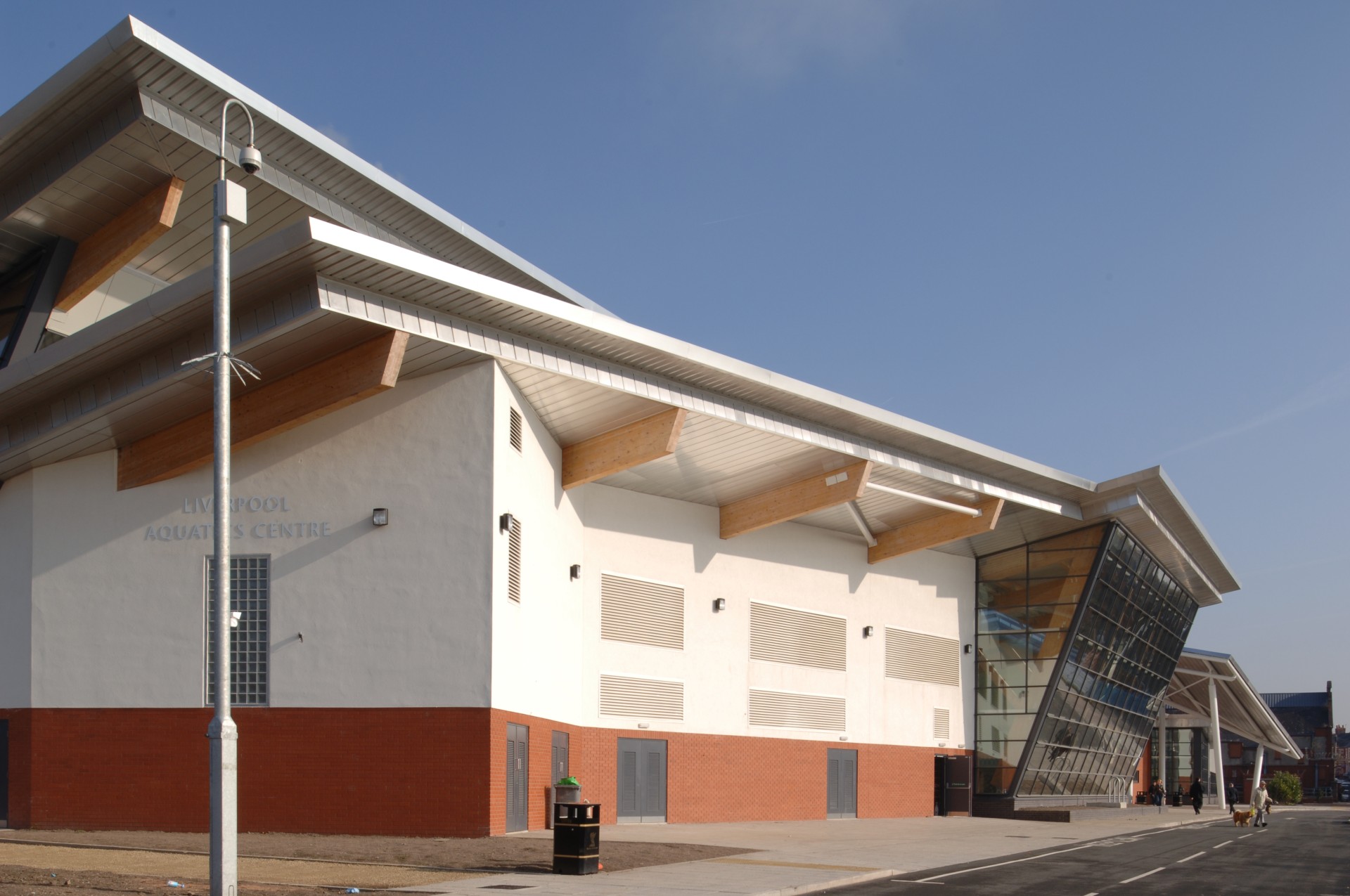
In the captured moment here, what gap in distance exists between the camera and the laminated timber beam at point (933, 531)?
119 ft

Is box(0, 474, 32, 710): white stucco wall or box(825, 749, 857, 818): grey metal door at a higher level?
box(0, 474, 32, 710): white stucco wall

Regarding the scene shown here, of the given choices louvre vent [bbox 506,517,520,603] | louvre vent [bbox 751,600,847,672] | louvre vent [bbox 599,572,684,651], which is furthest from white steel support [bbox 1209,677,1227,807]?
louvre vent [bbox 506,517,520,603]

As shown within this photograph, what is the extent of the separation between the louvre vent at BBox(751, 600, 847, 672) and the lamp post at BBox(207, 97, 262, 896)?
73.4 feet

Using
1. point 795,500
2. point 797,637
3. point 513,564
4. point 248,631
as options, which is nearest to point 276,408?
point 248,631

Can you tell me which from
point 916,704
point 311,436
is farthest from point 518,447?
point 916,704

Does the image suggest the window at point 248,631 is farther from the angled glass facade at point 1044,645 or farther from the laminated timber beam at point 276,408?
the angled glass facade at point 1044,645

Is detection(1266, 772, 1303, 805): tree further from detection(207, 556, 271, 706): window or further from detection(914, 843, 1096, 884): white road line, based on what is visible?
detection(207, 556, 271, 706): window

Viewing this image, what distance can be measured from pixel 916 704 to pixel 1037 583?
6.41 meters

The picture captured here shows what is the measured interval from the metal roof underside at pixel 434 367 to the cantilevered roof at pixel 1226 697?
3981cm

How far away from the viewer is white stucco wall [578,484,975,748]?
30.5 metres

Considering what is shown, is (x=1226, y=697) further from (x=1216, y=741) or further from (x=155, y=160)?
(x=155, y=160)

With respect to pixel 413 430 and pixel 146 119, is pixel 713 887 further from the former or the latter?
pixel 146 119

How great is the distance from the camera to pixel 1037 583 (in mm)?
42219

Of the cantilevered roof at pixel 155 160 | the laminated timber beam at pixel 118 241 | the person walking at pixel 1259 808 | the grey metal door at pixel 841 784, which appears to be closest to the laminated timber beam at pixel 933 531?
the grey metal door at pixel 841 784
